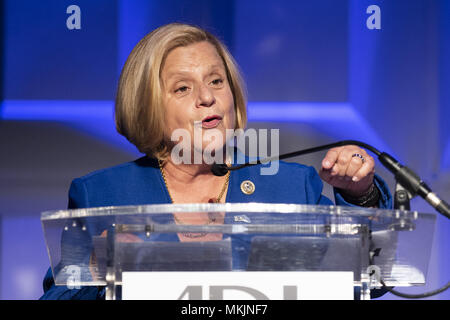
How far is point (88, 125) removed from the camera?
2922 mm

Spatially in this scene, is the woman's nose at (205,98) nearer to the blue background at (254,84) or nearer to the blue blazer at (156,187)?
the blue blazer at (156,187)

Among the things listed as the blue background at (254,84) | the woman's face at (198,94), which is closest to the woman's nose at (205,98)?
the woman's face at (198,94)

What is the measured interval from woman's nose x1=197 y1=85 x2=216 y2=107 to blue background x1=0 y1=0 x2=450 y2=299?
0.87 meters

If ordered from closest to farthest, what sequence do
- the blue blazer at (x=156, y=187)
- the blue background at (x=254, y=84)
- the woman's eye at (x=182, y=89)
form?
the blue blazer at (x=156, y=187)
the woman's eye at (x=182, y=89)
the blue background at (x=254, y=84)

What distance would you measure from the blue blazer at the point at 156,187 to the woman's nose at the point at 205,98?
226 millimetres

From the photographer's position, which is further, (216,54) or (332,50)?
(332,50)

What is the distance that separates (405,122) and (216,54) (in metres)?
1.06

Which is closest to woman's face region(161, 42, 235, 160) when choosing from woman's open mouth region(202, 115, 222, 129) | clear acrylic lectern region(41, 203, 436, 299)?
woman's open mouth region(202, 115, 222, 129)

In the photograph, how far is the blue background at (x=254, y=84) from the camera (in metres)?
2.89

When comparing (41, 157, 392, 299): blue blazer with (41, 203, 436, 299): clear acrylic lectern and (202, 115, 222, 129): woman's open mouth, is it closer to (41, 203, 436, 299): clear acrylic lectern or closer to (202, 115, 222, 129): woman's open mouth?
(202, 115, 222, 129): woman's open mouth

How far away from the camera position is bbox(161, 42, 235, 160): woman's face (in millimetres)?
2014
